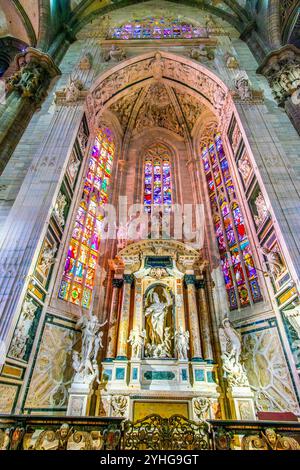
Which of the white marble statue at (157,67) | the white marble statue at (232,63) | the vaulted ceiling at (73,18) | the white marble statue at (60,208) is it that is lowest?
the white marble statue at (60,208)

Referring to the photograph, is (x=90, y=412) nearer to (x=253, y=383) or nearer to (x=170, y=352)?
(x=170, y=352)

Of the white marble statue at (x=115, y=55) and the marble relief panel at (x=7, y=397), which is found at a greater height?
the white marble statue at (x=115, y=55)

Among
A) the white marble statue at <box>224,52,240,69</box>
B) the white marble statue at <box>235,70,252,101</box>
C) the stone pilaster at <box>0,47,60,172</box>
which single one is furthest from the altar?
the white marble statue at <box>224,52,240,69</box>

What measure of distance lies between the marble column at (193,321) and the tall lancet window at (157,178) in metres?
3.96

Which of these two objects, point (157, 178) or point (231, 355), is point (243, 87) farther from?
point (231, 355)

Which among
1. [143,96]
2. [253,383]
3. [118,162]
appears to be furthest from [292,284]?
[143,96]

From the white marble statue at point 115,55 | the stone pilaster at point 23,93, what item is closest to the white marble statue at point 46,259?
the stone pilaster at point 23,93

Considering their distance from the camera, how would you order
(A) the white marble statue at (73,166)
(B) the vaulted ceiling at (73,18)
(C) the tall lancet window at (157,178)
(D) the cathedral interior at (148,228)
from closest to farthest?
(D) the cathedral interior at (148,228) → (A) the white marble statue at (73,166) → (B) the vaulted ceiling at (73,18) → (C) the tall lancet window at (157,178)

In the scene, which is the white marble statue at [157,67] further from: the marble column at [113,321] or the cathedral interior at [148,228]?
the marble column at [113,321]

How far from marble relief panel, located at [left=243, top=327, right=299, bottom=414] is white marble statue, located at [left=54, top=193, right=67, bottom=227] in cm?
639

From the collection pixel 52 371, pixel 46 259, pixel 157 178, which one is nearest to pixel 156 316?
pixel 52 371

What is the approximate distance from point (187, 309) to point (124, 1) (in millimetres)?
18079

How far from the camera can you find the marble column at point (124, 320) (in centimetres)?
695

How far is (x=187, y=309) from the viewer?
7.88 meters
